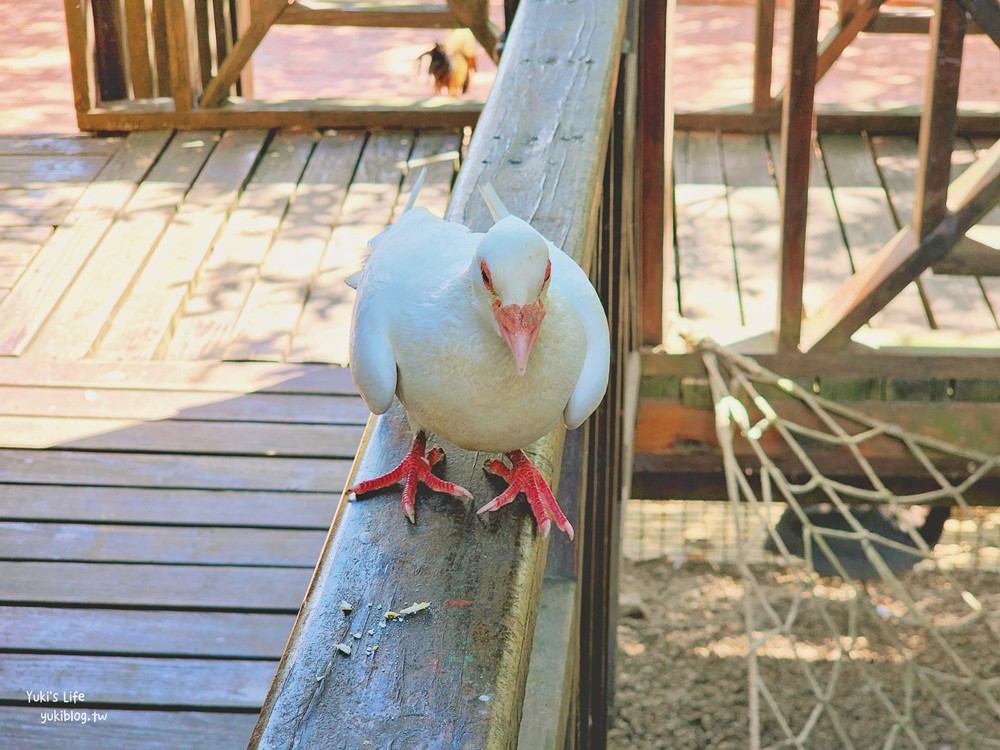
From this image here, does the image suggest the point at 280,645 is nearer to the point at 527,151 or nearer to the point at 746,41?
the point at 527,151

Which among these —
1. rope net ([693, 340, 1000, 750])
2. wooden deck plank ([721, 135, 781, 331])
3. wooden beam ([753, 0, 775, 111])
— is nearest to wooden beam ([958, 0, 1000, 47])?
wooden deck plank ([721, 135, 781, 331])

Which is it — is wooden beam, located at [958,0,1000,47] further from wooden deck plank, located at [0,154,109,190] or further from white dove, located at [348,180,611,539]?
wooden deck plank, located at [0,154,109,190]

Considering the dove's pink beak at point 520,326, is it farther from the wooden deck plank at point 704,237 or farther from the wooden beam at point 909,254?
the wooden deck plank at point 704,237

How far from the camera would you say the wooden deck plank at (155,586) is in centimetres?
233

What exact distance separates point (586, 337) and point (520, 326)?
202 mm

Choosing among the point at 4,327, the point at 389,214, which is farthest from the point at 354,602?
the point at 389,214

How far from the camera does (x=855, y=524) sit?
2932mm

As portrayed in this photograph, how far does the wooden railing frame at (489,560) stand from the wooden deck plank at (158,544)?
0.65 m

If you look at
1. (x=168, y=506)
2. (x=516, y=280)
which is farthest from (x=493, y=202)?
(x=168, y=506)

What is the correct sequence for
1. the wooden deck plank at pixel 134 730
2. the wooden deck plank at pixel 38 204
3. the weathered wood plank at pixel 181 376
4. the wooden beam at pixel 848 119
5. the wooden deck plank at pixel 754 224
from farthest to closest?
the wooden beam at pixel 848 119 → the wooden deck plank at pixel 38 204 → the wooden deck plank at pixel 754 224 → the weathered wood plank at pixel 181 376 → the wooden deck plank at pixel 134 730

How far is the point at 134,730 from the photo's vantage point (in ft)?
6.77

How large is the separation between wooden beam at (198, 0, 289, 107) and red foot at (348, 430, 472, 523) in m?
3.34

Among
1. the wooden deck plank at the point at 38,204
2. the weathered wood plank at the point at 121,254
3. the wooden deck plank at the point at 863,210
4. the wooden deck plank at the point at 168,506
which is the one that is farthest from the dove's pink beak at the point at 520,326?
the wooden deck plank at the point at 38,204

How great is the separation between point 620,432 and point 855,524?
640 mm
